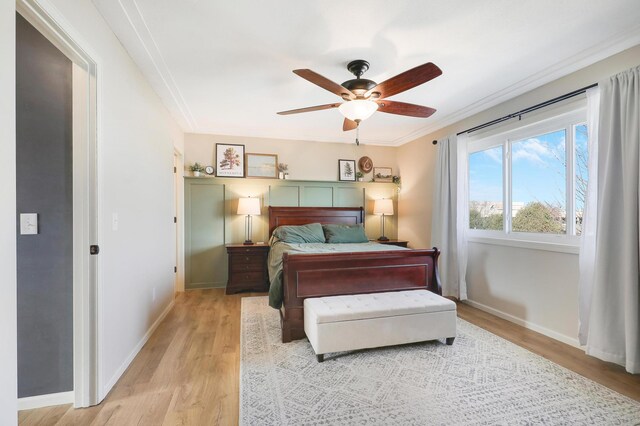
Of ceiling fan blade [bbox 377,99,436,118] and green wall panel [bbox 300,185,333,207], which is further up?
ceiling fan blade [bbox 377,99,436,118]

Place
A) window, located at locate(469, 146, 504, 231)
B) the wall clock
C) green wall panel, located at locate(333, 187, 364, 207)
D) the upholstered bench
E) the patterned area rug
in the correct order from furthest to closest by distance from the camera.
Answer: the wall clock → green wall panel, located at locate(333, 187, 364, 207) → window, located at locate(469, 146, 504, 231) → the upholstered bench → the patterned area rug

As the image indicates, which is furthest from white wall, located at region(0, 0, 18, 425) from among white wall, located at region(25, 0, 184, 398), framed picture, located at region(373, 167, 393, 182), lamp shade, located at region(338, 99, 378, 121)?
framed picture, located at region(373, 167, 393, 182)

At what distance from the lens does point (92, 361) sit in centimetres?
177

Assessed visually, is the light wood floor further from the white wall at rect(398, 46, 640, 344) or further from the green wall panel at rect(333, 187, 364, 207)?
the green wall panel at rect(333, 187, 364, 207)

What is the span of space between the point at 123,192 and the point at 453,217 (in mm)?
3645

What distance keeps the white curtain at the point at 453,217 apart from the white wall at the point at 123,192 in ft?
Result: 11.5

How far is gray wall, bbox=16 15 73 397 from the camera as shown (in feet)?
5.54

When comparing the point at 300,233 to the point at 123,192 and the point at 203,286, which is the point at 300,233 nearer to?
the point at 203,286

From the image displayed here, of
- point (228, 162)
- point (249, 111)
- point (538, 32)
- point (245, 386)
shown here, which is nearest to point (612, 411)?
point (245, 386)

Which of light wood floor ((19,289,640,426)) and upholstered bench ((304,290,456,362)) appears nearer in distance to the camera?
light wood floor ((19,289,640,426))

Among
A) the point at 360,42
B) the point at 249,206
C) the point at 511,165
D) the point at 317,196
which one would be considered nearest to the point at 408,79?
the point at 360,42

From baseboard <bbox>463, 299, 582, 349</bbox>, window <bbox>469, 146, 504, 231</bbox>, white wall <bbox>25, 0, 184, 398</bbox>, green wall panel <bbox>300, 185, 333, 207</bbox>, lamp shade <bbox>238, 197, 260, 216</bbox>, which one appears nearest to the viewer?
white wall <bbox>25, 0, 184, 398</bbox>

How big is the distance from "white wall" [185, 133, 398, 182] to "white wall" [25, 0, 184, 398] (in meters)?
1.38

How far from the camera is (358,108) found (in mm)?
2385
